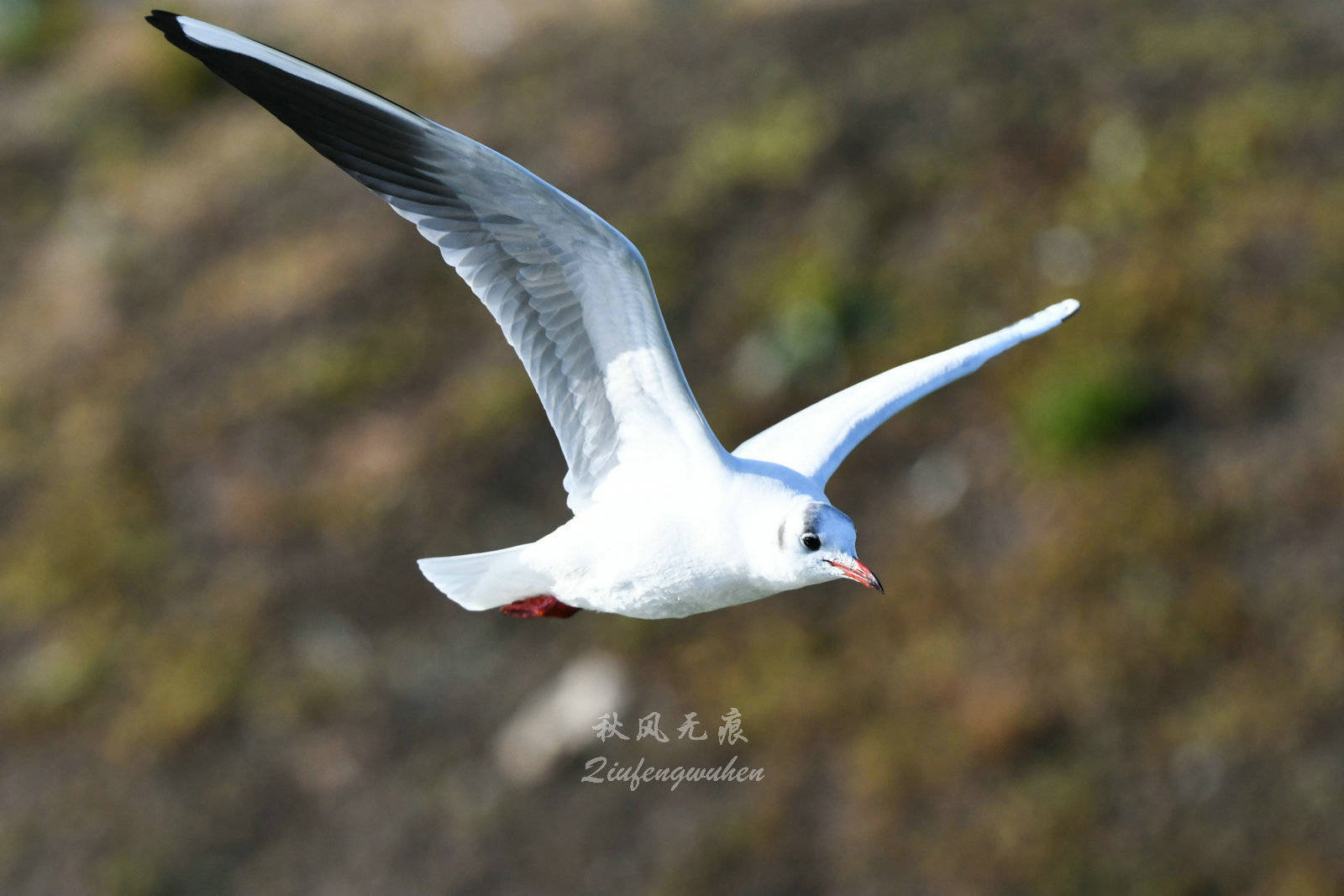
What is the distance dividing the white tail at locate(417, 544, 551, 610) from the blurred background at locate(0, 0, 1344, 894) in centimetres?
466

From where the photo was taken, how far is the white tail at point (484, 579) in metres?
3.73

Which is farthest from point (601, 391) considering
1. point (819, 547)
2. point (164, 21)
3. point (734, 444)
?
point (734, 444)

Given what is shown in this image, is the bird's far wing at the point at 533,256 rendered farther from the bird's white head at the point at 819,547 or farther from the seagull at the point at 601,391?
the bird's white head at the point at 819,547

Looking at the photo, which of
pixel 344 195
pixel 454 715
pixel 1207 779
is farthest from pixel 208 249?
pixel 1207 779

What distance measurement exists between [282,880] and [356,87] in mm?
6484

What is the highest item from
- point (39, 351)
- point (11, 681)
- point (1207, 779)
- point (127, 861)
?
point (39, 351)

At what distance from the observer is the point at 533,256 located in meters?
3.53

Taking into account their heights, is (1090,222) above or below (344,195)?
below

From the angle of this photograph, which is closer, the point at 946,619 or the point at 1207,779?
the point at 1207,779

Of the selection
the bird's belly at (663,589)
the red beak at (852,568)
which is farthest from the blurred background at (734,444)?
the red beak at (852,568)

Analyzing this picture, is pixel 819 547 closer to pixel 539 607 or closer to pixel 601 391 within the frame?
pixel 601 391

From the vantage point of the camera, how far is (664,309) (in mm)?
10133

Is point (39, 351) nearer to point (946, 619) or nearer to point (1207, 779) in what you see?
point (946, 619)

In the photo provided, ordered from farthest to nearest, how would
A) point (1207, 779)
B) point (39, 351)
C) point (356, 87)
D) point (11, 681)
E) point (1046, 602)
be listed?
point (39, 351)
point (11, 681)
point (1046, 602)
point (1207, 779)
point (356, 87)
